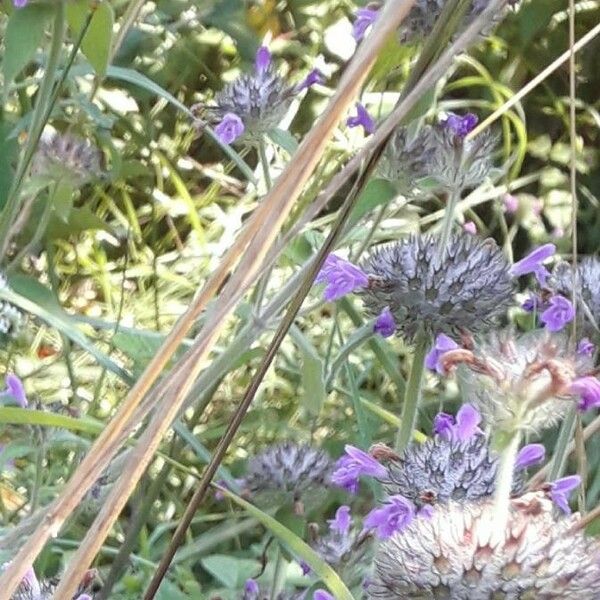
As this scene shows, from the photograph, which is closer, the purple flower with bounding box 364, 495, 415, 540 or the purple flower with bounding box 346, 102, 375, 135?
the purple flower with bounding box 364, 495, 415, 540

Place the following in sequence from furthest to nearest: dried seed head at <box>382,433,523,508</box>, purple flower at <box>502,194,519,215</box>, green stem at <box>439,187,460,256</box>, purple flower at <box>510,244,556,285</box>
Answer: purple flower at <box>502,194,519,215</box>, purple flower at <box>510,244,556,285</box>, green stem at <box>439,187,460,256</box>, dried seed head at <box>382,433,523,508</box>

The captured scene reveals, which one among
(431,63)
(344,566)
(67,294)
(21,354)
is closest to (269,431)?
(21,354)

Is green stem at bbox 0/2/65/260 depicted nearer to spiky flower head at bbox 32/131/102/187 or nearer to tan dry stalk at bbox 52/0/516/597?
spiky flower head at bbox 32/131/102/187

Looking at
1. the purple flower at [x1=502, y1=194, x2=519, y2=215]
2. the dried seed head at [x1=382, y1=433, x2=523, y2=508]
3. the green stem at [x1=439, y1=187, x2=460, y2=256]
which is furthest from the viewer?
the purple flower at [x1=502, y1=194, x2=519, y2=215]

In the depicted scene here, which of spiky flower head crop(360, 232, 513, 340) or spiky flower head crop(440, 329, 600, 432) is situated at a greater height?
spiky flower head crop(440, 329, 600, 432)

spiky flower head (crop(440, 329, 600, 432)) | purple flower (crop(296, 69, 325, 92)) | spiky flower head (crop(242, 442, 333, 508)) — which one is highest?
spiky flower head (crop(440, 329, 600, 432))

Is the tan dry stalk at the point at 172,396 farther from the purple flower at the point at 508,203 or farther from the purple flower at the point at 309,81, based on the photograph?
the purple flower at the point at 508,203

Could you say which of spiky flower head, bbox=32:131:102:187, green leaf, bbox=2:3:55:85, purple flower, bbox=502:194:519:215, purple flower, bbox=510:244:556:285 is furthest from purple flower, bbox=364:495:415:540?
purple flower, bbox=502:194:519:215

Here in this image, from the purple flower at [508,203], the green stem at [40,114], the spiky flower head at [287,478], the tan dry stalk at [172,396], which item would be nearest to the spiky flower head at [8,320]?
the green stem at [40,114]
